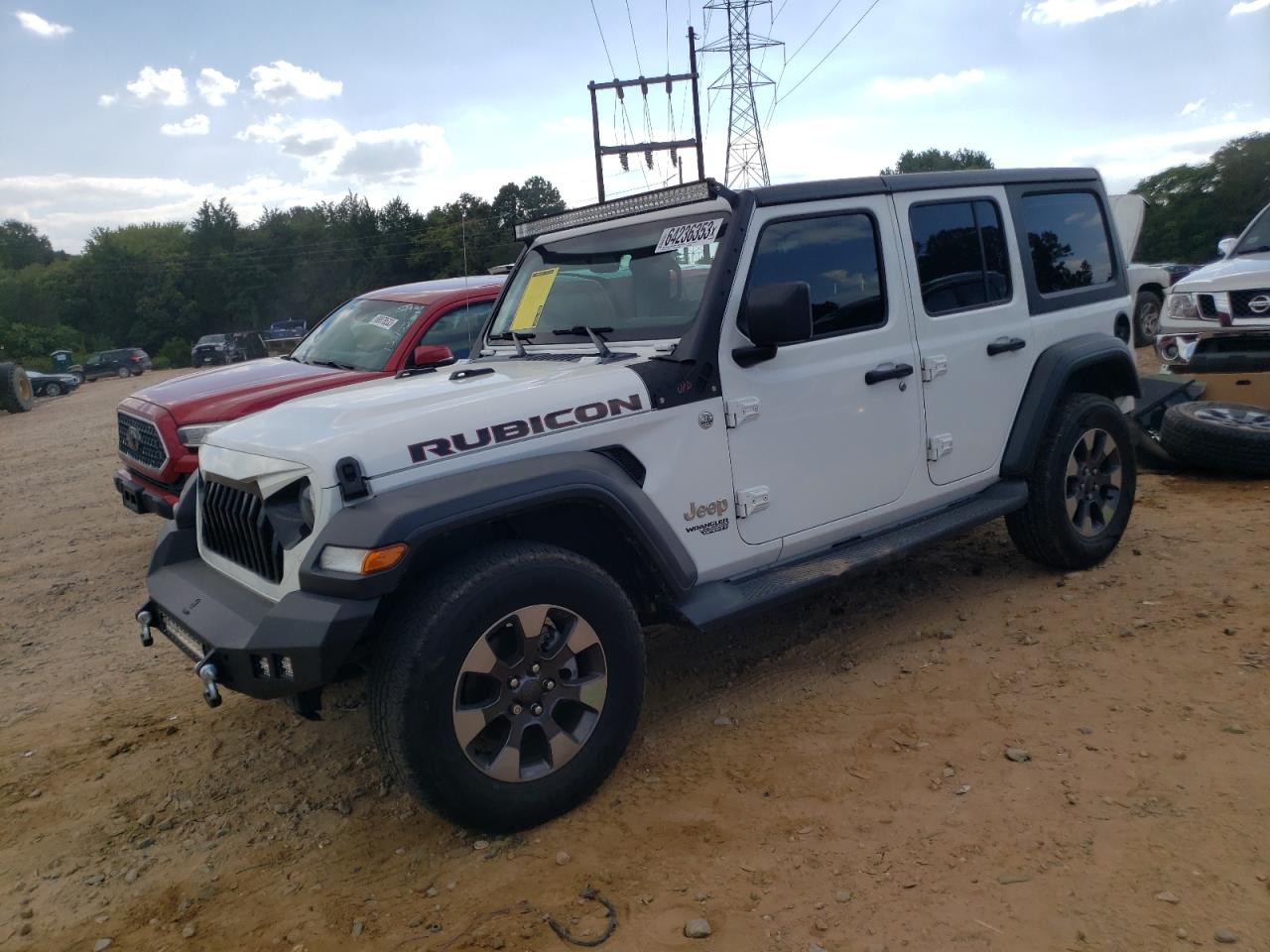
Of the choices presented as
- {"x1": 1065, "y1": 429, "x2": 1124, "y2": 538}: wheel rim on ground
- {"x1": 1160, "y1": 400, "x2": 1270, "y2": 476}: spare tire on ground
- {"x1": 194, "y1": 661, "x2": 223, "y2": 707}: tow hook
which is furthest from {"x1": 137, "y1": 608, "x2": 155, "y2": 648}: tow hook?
{"x1": 1160, "y1": 400, "x2": 1270, "y2": 476}: spare tire on ground

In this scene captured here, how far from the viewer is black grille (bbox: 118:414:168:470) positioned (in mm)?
6055

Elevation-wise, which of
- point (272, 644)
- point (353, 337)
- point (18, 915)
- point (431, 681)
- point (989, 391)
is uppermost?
point (353, 337)

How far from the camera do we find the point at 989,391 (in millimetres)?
4352

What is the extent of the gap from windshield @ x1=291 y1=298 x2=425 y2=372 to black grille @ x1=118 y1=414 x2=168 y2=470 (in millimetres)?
1296

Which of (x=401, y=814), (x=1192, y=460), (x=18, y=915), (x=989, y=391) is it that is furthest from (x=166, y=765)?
(x=1192, y=460)

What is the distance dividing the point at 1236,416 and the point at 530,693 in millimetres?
6081

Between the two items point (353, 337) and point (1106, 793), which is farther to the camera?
point (353, 337)

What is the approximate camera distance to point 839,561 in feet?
12.3

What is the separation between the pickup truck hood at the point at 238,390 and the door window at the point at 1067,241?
4222 millimetres

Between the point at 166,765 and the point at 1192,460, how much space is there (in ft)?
21.6

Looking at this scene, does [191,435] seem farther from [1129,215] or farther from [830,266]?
[1129,215]

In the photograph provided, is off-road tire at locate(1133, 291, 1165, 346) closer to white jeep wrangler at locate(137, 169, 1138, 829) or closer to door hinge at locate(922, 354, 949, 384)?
white jeep wrangler at locate(137, 169, 1138, 829)

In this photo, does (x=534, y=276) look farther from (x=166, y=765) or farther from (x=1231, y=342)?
(x=1231, y=342)

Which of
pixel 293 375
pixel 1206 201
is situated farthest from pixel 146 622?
pixel 1206 201
